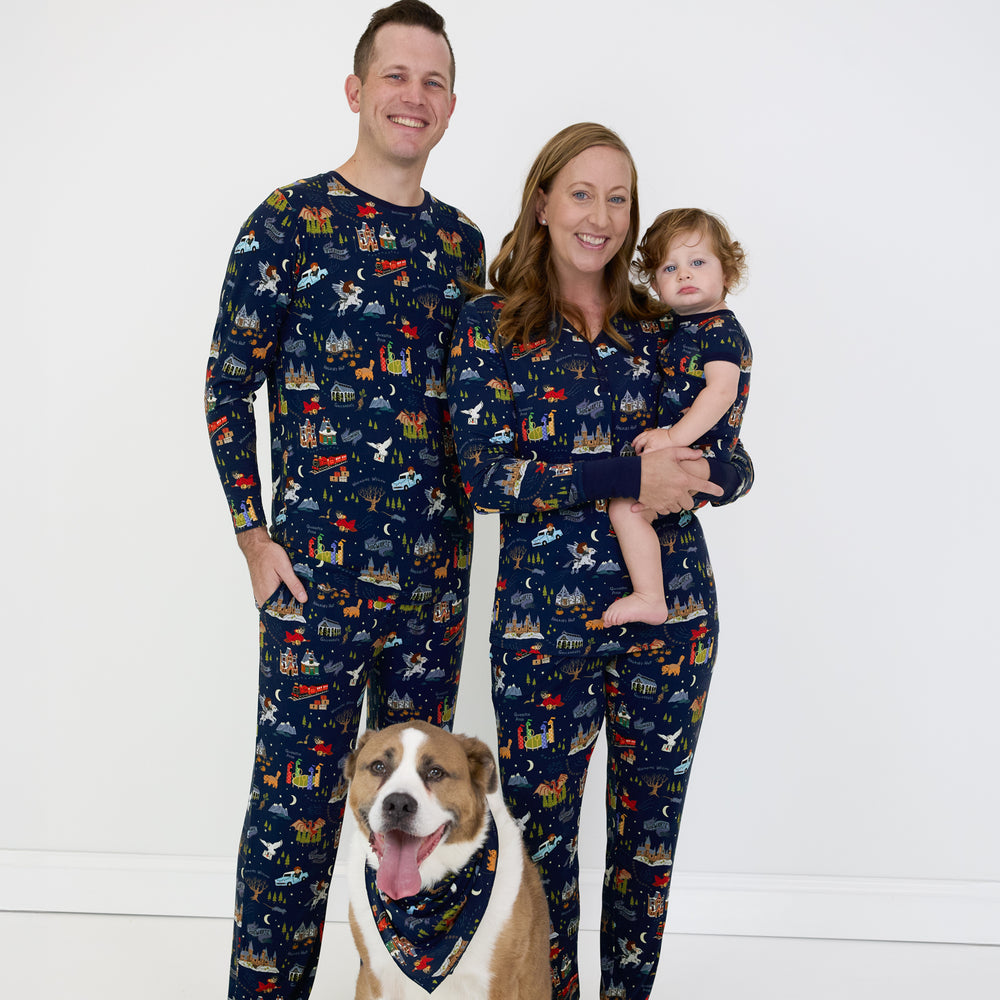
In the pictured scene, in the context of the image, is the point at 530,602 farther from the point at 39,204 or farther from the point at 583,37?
the point at 39,204

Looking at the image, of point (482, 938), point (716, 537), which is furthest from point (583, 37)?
point (482, 938)

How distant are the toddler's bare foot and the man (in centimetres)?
41

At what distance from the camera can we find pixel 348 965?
2916mm

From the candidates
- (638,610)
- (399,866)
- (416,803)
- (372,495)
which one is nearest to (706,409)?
(638,610)

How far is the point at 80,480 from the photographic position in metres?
3.17

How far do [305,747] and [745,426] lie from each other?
1.79 metres

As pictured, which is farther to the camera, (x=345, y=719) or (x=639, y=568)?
(x=345, y=719)

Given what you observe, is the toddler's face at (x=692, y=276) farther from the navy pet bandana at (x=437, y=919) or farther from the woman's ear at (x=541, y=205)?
the navy pet bandana at (x=437, y=919)

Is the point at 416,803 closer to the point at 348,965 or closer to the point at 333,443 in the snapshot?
the point at 333,443

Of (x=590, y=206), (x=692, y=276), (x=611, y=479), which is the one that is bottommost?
(x=611, y=479)

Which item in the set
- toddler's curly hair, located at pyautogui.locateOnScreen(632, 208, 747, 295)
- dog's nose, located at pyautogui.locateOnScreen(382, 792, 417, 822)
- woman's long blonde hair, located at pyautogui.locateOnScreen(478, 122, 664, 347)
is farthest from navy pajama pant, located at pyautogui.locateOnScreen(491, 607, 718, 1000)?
toddler's curly hair, located at pyautogui.locateOnScreen(632, 208, 747, 295)

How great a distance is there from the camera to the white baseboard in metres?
3.24

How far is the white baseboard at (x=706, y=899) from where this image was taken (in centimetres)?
324

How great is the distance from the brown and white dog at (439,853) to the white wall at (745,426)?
1246 millimetres
